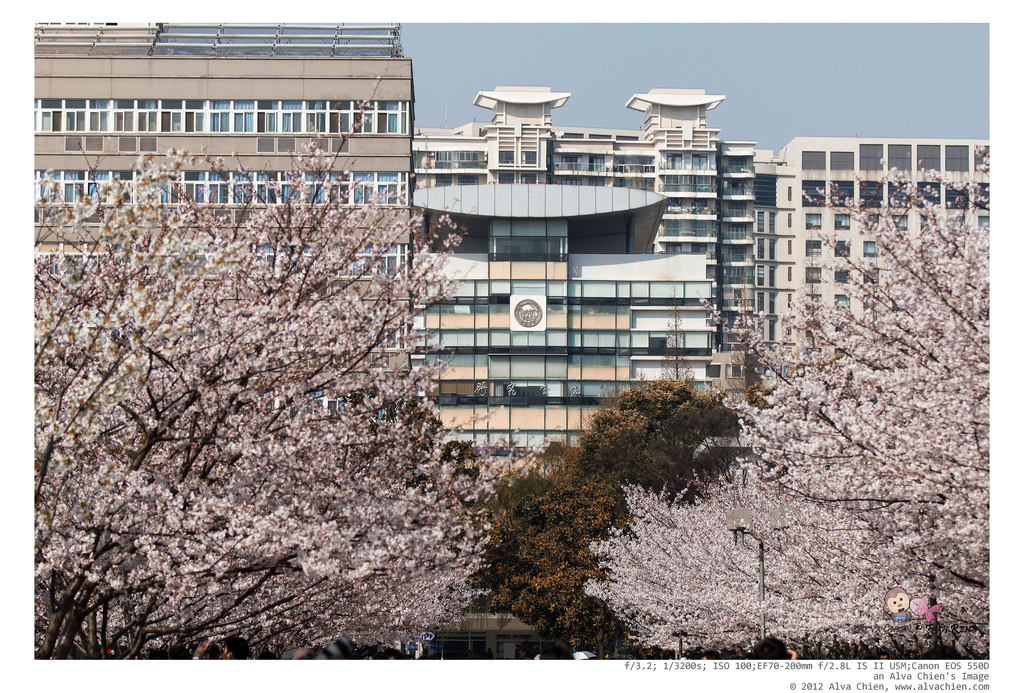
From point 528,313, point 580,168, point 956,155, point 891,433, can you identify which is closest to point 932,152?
point 956,155

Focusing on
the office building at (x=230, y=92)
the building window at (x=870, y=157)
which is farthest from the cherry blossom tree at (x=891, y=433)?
the building window at (x=870, y=157)

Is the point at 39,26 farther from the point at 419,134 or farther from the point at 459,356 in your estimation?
the point at 419,134

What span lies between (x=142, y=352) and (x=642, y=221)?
60.2 metres

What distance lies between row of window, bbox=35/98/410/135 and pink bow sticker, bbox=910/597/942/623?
40453 mm

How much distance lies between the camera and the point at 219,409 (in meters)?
12.3

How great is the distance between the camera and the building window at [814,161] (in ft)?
381

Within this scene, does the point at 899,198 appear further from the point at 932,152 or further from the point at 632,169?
the point at 632,169

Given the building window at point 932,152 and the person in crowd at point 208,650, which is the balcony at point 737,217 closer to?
the building window at point 932,152

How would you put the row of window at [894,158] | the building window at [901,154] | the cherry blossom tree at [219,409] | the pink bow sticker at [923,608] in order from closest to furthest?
the cherry blossom tree at [219,409] < the pink bow sticker at [923,608] < the row of window at [894,158] < the building window at [901,154]

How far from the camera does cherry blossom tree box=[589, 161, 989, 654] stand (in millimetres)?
13805

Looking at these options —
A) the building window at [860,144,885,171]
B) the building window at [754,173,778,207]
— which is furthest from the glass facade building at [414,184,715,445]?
the building window at [754,173,778,207]

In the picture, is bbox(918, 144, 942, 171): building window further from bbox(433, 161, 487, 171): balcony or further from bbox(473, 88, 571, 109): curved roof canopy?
bbox(433, 161, 487, 171): balcony

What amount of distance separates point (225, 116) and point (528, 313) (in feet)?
76.3

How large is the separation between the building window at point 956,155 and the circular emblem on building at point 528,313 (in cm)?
Answer: 5314
